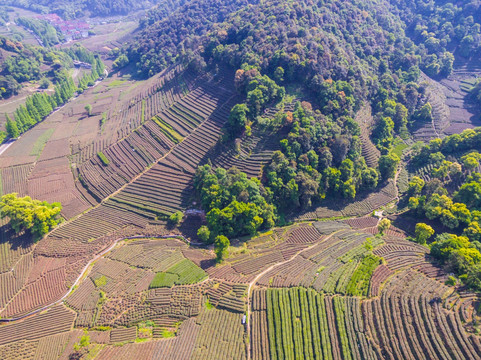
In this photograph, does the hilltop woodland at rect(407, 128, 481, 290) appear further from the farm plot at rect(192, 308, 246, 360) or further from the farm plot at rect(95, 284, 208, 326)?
the farm plot at rect(95, 284, 208, 326)

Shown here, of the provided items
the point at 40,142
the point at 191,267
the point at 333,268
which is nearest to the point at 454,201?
the point at 333,268

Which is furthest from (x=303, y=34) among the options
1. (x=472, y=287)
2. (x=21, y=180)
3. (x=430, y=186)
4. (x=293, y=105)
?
(x=21, y=180)

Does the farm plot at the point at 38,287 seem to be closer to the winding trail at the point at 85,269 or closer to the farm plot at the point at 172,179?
the winding trail at the point at 85,269

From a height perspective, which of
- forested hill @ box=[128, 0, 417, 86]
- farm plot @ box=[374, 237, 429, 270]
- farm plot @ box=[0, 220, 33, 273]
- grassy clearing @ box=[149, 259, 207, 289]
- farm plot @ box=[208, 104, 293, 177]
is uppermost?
forested hill @ box=[128, 0, 417, 86]

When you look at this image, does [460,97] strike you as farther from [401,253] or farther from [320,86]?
[401,253]

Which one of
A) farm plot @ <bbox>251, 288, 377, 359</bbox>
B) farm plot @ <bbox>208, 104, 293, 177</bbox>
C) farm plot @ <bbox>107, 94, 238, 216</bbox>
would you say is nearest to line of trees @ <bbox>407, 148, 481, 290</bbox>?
farm plot @ <bbox>251, 288, 377, 359</bbox>

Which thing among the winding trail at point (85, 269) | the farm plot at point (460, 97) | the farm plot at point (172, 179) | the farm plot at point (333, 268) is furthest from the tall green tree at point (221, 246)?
the farm plot at point (460, 97)
